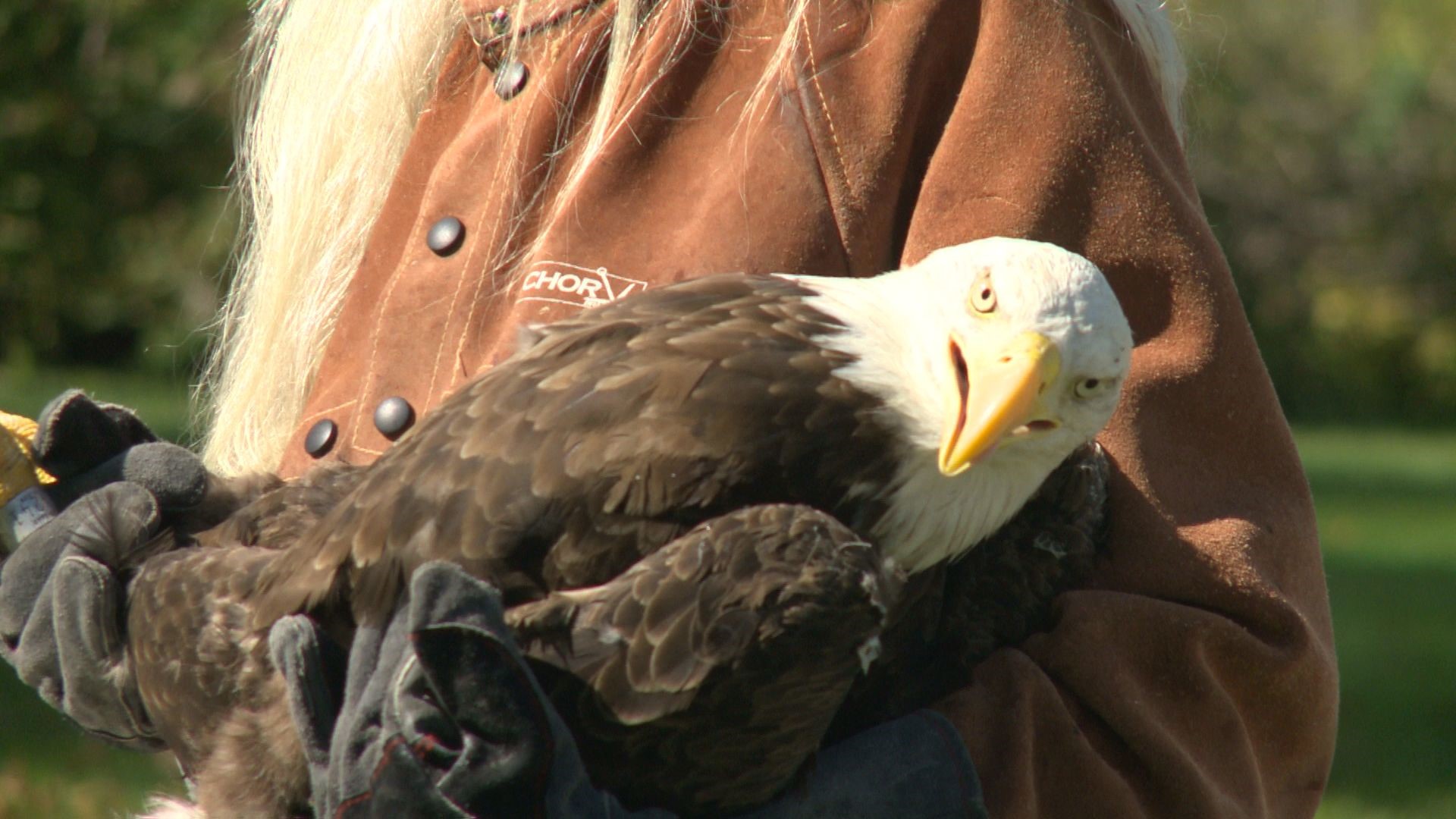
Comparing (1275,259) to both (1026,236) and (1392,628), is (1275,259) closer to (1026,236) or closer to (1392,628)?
(1392,628)

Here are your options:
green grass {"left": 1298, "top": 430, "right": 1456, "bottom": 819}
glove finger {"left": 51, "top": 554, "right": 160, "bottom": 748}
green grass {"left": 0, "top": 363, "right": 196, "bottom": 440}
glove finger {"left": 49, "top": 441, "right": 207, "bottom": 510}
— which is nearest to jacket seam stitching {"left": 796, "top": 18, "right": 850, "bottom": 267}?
glove finger {"left": 49, "top": 441, "right": 207, "bottom": 510}

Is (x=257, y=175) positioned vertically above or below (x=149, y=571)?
above

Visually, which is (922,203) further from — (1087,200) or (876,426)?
(876,426)

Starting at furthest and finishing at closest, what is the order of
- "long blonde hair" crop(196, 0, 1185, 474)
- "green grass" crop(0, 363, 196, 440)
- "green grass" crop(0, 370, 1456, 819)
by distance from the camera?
"green grass" crop(0, 363, 196, 440) → "green grass" crop(0, 370, 1456, 819) → "long blonde hair" crop(196, 0, 1185, 474)

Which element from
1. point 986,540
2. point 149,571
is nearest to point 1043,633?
point 986,540

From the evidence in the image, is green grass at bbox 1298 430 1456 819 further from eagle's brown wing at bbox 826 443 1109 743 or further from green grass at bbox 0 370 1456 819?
eagle's brown wing at bbox 826 443 1109 743

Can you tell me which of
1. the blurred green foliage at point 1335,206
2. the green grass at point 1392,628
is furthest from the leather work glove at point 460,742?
the blurred green foliage at point 1335,206

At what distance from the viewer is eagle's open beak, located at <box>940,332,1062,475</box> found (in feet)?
6.79

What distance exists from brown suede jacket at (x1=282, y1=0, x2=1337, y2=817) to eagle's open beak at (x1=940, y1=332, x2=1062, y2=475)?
251mm

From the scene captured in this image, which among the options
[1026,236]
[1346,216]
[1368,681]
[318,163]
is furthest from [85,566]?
[1346,216]

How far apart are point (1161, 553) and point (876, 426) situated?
0.45 meters

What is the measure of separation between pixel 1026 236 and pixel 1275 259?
2891 centimetres

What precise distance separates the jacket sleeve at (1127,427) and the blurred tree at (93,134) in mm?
3165

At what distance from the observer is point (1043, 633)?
2.23 metres
